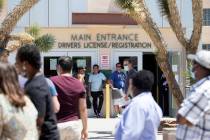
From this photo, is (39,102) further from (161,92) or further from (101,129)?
(161,92)

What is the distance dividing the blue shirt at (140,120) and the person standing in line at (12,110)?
1.17 meters

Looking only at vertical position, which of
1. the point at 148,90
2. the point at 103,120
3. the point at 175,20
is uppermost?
the point at 175,20

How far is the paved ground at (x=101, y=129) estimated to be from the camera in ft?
49.5

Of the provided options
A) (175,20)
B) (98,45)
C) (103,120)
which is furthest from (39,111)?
(98,45)

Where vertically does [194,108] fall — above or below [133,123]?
above

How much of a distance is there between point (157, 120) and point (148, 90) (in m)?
0.30

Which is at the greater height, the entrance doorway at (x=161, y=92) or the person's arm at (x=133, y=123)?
the person's arm at (x=133, y=123)

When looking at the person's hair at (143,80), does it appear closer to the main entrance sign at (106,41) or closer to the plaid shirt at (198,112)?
the plaid shirt at (198,112)

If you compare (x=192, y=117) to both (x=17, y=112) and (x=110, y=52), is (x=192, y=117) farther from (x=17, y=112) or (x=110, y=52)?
(x=110, y=52)

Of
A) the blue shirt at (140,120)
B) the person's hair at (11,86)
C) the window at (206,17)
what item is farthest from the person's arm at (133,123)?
the window at (206,17)

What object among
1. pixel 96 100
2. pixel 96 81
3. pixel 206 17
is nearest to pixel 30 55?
pixel 96 81

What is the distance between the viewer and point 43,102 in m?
5.72

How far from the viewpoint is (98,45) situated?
76.0 ft

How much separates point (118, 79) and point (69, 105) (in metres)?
14.1
